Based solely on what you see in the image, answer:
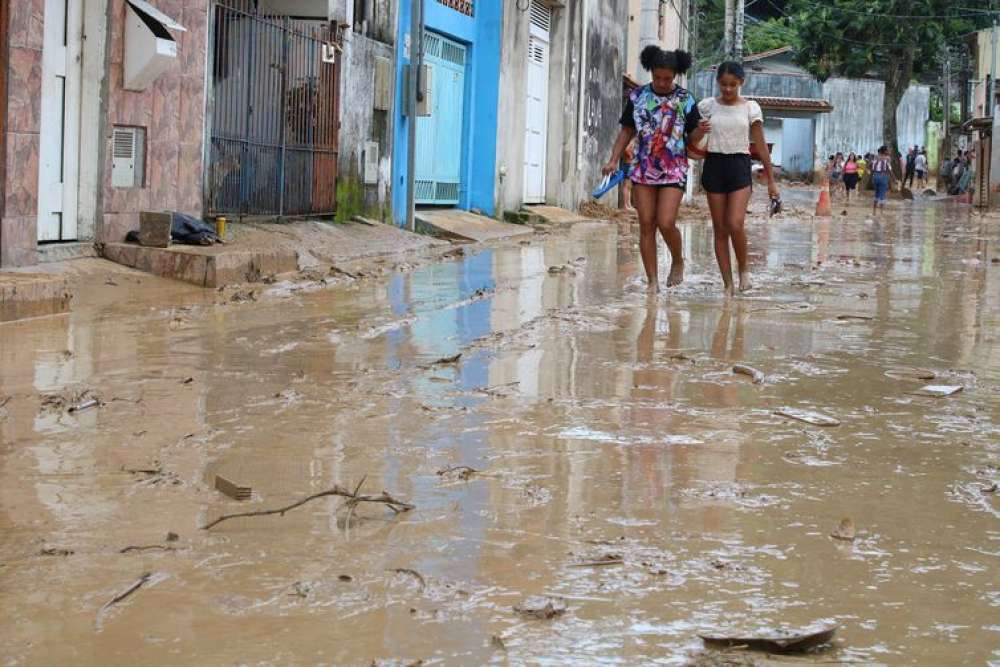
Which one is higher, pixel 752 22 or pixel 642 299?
pixel 752 22

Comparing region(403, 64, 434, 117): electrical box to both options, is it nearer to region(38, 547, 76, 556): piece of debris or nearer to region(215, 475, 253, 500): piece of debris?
region(215, 475, 253, 500): piece of debris

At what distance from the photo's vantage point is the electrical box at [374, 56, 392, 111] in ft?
54.1

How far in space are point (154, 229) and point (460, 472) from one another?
22.1ft

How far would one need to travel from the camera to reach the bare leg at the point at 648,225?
9.98m

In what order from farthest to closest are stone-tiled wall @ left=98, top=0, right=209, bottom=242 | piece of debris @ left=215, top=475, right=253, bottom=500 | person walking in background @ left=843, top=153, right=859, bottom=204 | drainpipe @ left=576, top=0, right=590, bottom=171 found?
1. person walking in background @ left=843, top=153, right=859, bottom=204
2. drainpipe @ left=576, top=0, right=590, bottom=171
3. stone-tiled wall @ left=98, top=0, right=209, bottom=242
4. piece of debris @ left=215, top=475, right=253, bottom=500

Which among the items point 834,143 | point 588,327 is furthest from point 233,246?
point 834,143

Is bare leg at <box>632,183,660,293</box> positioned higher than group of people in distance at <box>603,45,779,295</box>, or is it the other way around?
group of people in distance at <box>603,45,779,295</box>

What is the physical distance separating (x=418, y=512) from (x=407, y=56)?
14104 millimetres

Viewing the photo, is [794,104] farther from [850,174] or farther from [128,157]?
[128,157]

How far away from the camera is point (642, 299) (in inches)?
379

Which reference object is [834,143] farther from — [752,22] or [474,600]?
[474,600]

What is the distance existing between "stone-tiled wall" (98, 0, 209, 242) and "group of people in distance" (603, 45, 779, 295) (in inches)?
145

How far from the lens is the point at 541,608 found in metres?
2.96

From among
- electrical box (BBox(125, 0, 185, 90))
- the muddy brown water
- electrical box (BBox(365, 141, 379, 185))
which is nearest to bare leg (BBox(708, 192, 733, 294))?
the muddy brown water
